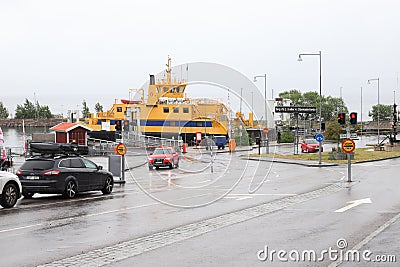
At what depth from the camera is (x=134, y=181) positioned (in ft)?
93.5

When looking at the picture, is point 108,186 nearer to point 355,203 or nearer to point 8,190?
point 8,190

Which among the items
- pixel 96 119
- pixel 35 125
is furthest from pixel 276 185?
pixel 35 125

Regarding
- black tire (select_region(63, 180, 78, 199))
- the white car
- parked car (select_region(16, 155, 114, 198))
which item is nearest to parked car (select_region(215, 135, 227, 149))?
parked car (select_region(16, 155, 114, 198))

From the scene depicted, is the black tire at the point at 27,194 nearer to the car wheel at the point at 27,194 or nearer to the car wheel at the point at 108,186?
the car wheel at the point at 27,194

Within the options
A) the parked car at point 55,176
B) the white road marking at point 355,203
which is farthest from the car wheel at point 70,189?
the white road marking at point 355,203

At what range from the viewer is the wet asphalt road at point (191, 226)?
9.33 meters

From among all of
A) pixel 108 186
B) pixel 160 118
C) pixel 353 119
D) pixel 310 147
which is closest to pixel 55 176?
pixel 108 186

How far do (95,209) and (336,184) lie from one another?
12.5 meters

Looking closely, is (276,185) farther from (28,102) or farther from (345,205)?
(28,102)

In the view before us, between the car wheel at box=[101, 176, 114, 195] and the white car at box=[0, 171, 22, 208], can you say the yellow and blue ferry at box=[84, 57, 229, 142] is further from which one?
the white car at box=[0, 171, 22, 208]

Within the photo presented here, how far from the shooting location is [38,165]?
18953 mm

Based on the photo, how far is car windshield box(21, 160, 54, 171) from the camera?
18.9 metres

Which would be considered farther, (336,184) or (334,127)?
(334,127)

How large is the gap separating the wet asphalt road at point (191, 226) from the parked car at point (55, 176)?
0.41 m
